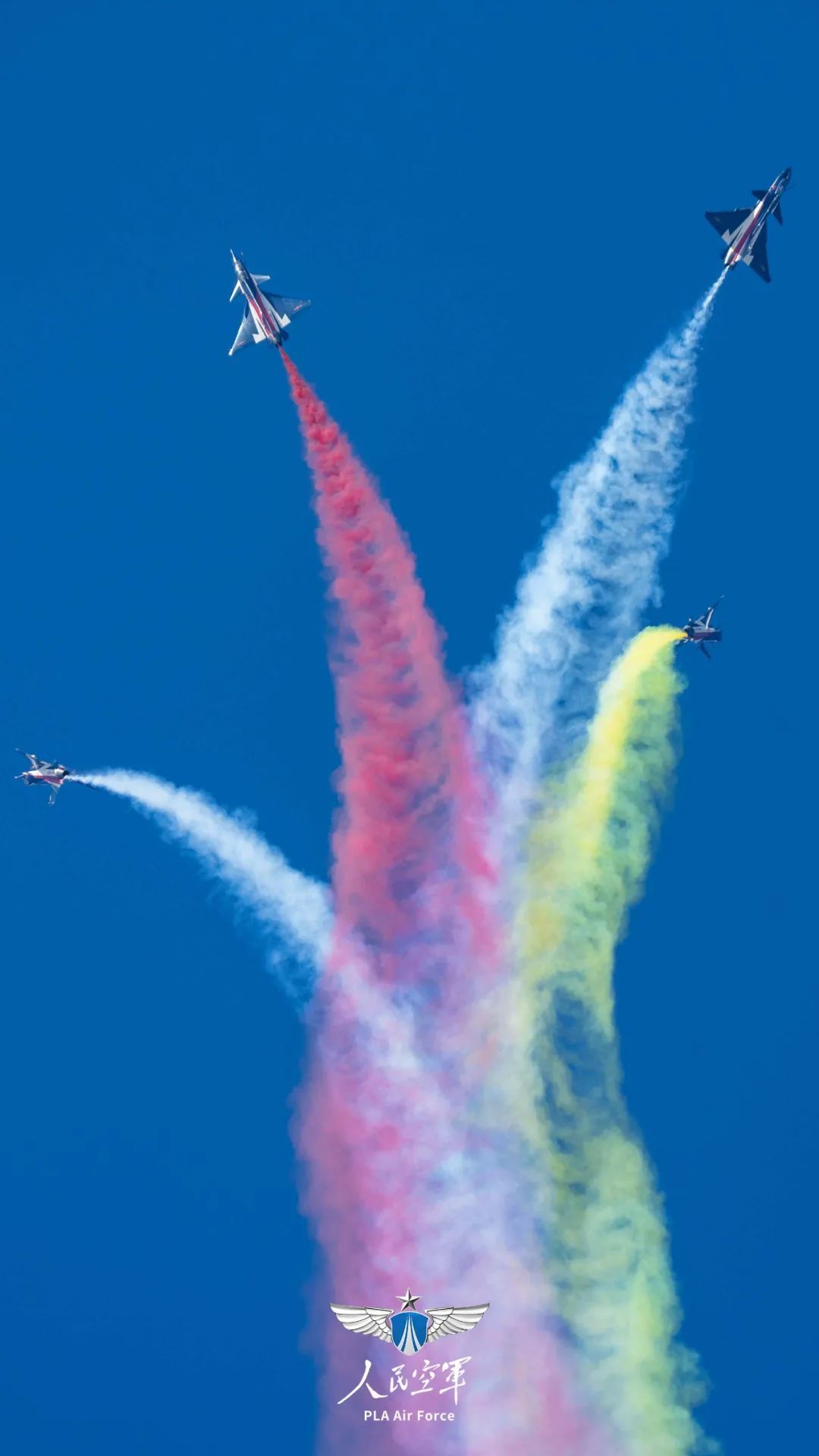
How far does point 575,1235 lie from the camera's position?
45219mm

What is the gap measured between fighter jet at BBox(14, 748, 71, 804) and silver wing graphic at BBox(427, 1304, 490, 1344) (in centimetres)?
1925

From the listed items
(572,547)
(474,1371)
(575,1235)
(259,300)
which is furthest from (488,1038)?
(259,300)

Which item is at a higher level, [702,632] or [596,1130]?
[702,632]

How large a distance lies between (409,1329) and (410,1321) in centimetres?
31

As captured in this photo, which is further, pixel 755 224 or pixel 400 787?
pixel 755 224

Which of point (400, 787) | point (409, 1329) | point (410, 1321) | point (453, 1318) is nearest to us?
point (453, 1318)

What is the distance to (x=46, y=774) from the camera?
49.0m

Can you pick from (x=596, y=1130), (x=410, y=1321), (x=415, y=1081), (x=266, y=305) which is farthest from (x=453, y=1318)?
(x=266, y=305)

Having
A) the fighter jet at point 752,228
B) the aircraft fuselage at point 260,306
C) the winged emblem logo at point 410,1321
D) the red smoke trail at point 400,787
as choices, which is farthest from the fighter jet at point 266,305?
the winged emblem logo at point 410,1321

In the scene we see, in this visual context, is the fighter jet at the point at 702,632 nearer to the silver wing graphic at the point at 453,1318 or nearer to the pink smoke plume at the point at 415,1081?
the pink smoke plume at the point at 415,1081

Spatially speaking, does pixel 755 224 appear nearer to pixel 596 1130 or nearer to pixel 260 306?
pixel 260 306

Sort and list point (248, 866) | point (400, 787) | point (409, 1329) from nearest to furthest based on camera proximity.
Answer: point (409, 1329), point (400, 787), point (248, 866)

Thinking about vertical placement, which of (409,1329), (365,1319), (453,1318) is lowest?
(409,1329)

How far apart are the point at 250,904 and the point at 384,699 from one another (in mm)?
7214
